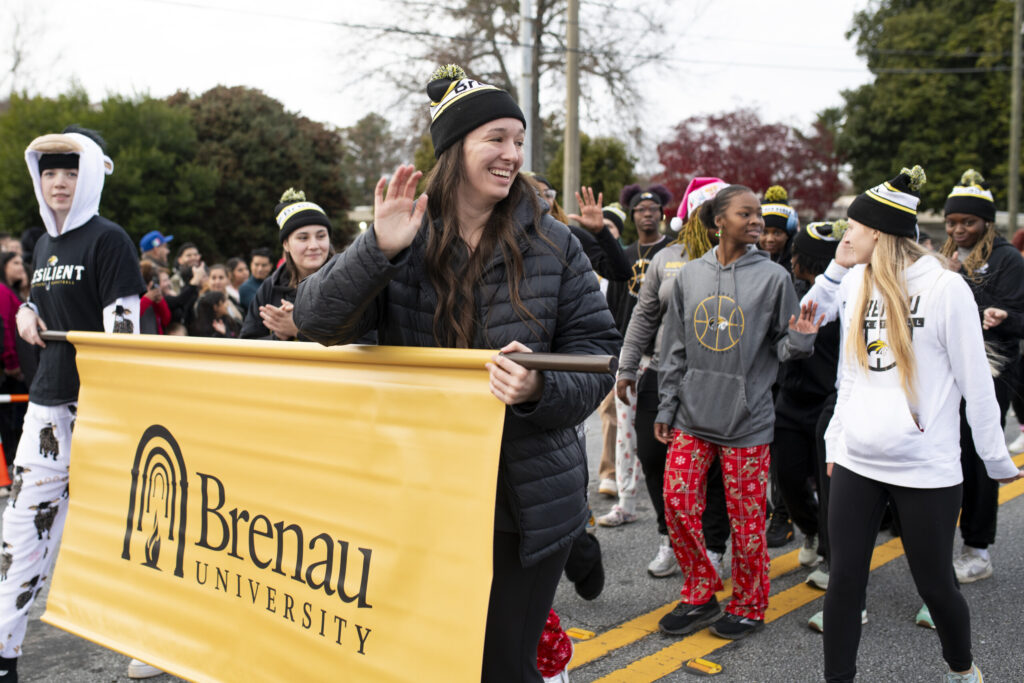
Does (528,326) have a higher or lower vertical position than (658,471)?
higher

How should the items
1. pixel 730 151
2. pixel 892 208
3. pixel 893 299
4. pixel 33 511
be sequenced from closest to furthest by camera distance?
pixel 893 299
pixel 892 208
pixel 33 511
pixel 730 151

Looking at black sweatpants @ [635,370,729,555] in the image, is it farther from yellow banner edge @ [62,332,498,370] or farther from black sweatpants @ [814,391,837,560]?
yellow banner edge @ [62,332,498,370]

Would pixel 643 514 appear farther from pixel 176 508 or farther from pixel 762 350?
pixel 176 508

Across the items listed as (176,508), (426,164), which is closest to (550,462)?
(176,508)

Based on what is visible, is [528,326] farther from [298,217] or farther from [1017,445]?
[1017,445]

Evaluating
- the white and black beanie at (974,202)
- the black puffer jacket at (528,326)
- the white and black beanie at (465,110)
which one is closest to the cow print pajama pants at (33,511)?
the black puffer jacket at (528,326)

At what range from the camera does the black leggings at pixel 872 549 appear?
3078 mm

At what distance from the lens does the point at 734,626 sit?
4.05m

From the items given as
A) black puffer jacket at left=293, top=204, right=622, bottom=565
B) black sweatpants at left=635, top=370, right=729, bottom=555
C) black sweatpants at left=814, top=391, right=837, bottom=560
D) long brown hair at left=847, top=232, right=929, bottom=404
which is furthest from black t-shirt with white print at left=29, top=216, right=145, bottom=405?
black sweatpants at left=814, top=391, right=837, bottom=560

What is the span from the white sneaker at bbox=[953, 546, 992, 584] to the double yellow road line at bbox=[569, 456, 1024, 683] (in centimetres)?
45

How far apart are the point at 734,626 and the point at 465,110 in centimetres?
285

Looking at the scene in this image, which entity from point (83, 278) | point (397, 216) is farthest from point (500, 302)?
point (83, 278)

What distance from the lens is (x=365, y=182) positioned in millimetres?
59875

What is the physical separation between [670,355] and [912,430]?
1444 mm
